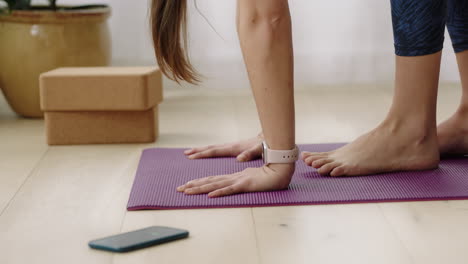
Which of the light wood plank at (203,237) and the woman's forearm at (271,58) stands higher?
the woman's forearm at (271,58)

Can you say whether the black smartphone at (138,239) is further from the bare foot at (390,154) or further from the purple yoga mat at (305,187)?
the bare foot at (390,154)

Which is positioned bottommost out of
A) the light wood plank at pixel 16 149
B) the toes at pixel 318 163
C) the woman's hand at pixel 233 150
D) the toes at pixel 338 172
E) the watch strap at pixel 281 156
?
the light wood plank at pixel 16 149

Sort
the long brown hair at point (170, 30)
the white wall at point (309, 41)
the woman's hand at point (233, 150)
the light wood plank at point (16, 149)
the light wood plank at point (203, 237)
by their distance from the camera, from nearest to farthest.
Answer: the light wood plank at point (203, 237) → the long brown hair at point (170, 30) → the light wood plank at point (16, 149) → the woman's hand at point (233, 150) → the white wall at point (309, 41)

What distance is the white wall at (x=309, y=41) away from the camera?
117 inches

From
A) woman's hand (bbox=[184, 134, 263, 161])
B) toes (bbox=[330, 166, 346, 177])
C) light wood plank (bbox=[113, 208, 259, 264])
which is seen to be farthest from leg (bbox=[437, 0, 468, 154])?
light wood plank (bbox=[113, 208, 259, 264])

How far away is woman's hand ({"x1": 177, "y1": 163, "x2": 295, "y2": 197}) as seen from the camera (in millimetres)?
1509

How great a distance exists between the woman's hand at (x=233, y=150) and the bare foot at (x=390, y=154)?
0.20 meters

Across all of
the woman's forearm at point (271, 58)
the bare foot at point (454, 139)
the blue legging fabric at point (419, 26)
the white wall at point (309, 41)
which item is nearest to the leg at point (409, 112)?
the blue legging fabric at point (419, 26)

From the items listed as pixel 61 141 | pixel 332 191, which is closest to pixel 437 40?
pixel 332 191

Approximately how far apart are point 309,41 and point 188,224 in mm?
1793

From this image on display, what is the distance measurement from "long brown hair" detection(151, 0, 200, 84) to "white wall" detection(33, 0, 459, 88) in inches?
53.1

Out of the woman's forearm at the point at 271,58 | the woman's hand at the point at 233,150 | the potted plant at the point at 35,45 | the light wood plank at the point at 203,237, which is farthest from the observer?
the potted plant at the point at 35,45

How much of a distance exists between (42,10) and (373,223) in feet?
5.52

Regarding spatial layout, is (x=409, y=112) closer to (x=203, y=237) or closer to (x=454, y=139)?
(x=454, y=139)
